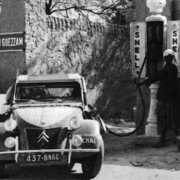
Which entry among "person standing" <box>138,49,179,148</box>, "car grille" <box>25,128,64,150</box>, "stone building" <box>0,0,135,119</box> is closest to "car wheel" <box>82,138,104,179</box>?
"car grille" <box>25,128,64,150</box>

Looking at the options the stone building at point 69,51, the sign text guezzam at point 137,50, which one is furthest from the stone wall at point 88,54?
the sign text guezzam at point 137,50

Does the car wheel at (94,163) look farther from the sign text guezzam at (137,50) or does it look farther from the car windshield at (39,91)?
the sign text guezzam at (137,50)

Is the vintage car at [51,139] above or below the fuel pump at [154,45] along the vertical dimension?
below

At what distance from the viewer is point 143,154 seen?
7652 millimetres

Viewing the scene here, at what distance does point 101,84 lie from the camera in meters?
13.2

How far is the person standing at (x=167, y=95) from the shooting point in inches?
312

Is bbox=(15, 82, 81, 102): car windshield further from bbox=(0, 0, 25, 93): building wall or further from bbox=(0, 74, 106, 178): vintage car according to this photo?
bbox=(0, 0, 25, 93): building wall

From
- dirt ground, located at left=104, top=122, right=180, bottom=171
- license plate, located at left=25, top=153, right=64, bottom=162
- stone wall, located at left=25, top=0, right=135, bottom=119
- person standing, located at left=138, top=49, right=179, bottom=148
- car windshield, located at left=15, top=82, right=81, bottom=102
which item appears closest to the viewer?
license plate, located at left=25, top=153, right=64, bottom=162

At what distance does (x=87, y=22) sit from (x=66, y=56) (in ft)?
3.94

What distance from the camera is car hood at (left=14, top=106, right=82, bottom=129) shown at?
5.99 meters

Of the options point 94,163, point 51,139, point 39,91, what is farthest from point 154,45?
point 51,139

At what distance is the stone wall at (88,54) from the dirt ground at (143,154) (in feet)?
9.88

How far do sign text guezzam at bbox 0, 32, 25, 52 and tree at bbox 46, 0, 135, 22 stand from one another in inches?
67.9

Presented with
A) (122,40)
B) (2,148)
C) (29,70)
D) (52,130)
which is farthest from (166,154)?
(122,40)
